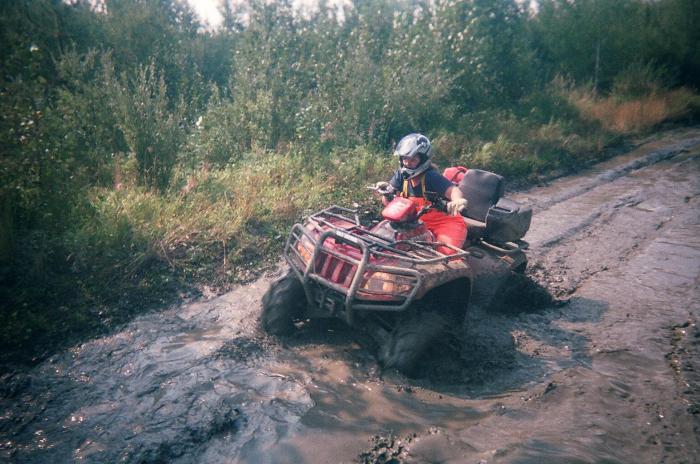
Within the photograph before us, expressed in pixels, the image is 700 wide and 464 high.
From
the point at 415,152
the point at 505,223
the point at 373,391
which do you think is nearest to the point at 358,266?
the point at 373,391

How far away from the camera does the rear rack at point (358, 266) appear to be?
3234 millimetres

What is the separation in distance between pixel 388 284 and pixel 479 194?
206 cm

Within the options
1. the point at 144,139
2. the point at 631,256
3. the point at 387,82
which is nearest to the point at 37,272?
the point at 144,139

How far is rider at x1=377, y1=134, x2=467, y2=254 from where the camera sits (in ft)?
14.1

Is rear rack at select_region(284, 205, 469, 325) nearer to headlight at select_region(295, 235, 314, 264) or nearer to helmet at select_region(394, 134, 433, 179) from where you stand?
headlight at select_region(295, 235, 314, 264)

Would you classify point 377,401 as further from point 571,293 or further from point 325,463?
point 571,293

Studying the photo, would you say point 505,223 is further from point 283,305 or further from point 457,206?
point 283,305

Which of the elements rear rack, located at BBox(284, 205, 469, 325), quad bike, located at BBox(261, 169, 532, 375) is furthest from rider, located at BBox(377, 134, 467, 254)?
rear rack, located at BBox(284, 205, 469, 325)

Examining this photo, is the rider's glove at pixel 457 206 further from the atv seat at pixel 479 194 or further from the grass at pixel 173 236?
the grass at pixel 173 236

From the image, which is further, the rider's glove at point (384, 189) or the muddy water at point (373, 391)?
the rider's glove at point (384, 189)

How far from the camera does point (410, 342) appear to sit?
10.9 feet

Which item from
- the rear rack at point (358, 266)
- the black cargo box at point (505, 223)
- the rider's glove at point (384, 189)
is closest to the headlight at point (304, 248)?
the rear rack at point (358, 266)

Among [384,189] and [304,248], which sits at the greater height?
[384,189]

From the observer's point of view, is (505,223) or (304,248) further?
(505,223)
